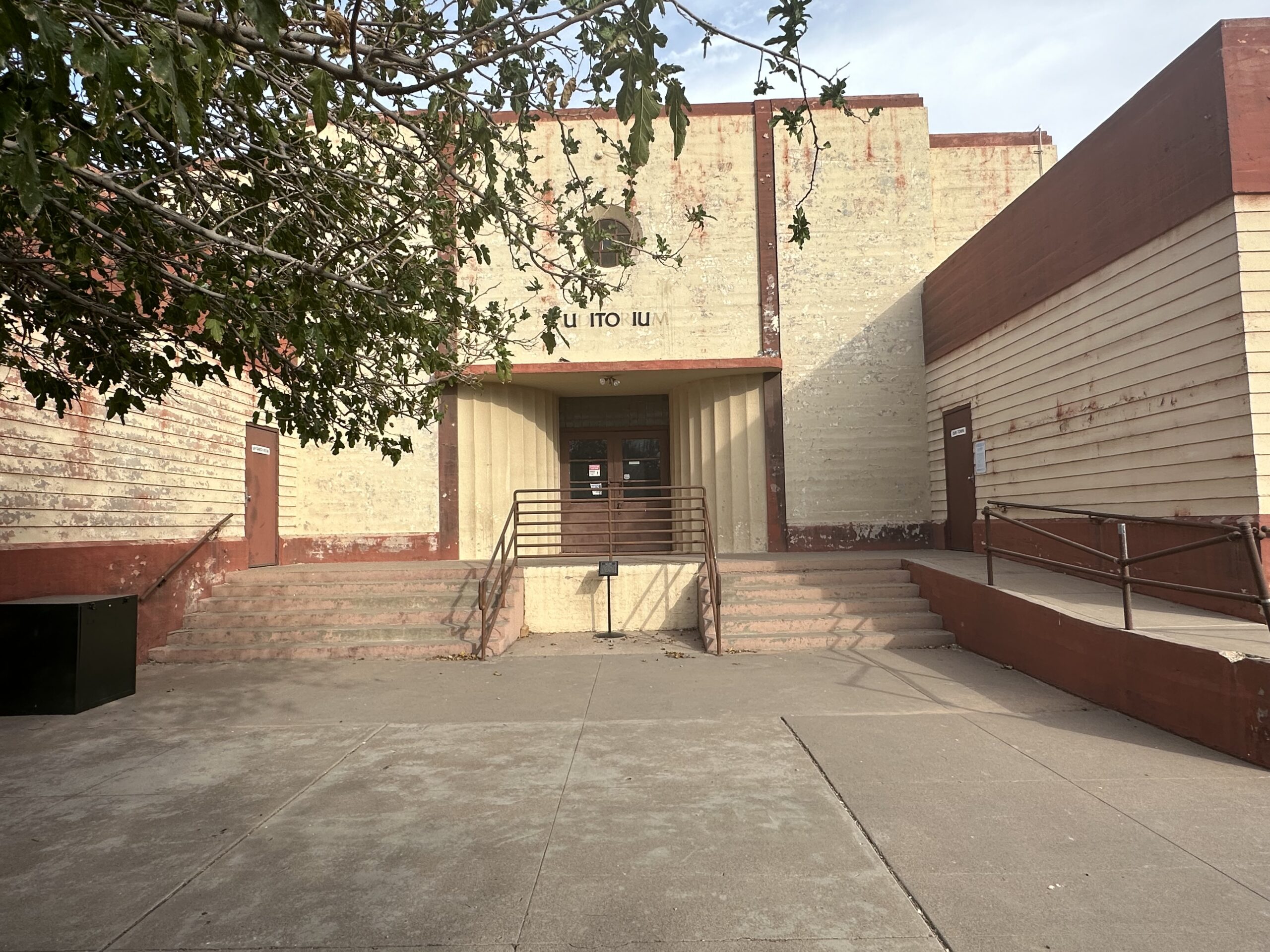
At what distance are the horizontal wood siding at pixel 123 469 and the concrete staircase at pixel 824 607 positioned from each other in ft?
22.1

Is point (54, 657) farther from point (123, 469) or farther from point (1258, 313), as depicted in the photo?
point (1258, 313)

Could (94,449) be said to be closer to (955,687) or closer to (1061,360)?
(955,687)

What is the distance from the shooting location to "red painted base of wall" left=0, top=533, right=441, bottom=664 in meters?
7.29

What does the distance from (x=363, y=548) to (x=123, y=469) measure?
472 cm

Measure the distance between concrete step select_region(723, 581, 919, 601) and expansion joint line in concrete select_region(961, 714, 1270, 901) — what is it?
431 centimetres

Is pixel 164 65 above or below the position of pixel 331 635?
above

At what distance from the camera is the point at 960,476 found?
39.1 ft

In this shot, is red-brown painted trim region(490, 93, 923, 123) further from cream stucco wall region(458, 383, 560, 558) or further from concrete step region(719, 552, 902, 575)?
concrete step region(719, 552, 902, 575)

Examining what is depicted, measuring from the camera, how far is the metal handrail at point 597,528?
9.96 metres

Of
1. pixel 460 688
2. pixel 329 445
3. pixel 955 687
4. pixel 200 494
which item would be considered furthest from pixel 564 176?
pixel 955 687

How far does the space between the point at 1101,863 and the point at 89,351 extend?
19.9ft

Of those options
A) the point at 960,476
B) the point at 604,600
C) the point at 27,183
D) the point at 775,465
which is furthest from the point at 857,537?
the point at 27,183

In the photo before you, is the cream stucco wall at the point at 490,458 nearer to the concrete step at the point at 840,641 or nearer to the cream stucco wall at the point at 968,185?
the concrete step at the point at 840,641

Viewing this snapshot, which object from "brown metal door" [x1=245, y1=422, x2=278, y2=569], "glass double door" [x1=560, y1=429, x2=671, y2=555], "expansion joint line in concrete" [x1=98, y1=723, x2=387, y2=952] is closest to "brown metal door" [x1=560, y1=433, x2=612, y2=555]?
"glass double door" [x1=560, y1=429, x2=671, y2=555]
